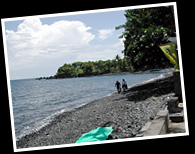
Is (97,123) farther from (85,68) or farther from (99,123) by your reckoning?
(85,68)

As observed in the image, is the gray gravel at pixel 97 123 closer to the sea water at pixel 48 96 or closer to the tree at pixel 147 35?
the sea water at pixel 48 96

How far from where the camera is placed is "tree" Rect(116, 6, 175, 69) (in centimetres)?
679

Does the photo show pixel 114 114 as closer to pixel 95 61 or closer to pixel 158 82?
pixel 95 61

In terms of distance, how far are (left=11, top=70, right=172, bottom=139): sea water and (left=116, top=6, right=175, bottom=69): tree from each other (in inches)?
33.1

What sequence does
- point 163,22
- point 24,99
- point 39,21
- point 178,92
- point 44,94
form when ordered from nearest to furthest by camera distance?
point 39,21, point 178,92, point 24,99, point 163,22, point 44,94

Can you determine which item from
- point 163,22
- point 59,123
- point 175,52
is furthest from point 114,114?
point 163,22

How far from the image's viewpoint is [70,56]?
5.38 meters

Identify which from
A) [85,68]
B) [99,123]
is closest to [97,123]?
[99,123]

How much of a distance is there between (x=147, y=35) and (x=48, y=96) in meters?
4.76

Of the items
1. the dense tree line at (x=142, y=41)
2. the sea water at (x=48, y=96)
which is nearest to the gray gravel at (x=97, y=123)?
the sea water at (x=48, y=96)

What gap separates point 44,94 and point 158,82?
6.04 metres

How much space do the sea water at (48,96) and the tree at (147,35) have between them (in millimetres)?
841

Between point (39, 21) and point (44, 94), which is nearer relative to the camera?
point (39, 21)

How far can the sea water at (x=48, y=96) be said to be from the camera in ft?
20.1
